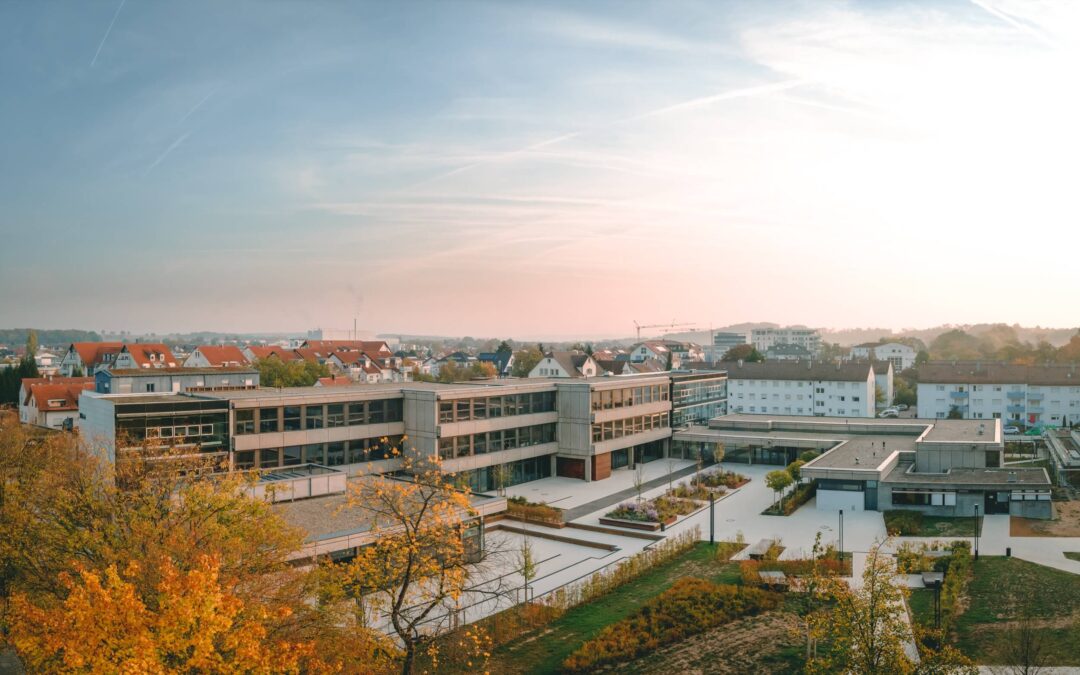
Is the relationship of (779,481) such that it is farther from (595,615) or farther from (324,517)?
(324,517)

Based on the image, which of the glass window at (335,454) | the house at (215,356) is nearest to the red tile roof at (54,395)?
the house at (215,356)

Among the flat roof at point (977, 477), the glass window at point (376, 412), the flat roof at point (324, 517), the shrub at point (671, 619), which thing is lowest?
the shrub at point (671, 619)

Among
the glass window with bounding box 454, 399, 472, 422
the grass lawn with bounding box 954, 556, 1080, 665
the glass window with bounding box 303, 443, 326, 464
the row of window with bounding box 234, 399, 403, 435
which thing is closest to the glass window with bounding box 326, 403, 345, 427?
the row of window with bounding box 234, 399, 403, 435

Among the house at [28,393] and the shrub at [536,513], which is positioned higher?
the house at [28,393]

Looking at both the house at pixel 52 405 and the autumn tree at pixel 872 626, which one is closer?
the autumn tree at pixel 872 626

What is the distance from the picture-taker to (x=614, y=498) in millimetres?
41000

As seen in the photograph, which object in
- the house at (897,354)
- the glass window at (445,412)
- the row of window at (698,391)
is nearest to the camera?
the glass window at (445,412)

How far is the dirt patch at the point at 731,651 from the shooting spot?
1955 centimetres

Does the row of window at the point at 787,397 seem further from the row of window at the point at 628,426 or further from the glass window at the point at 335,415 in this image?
the glass window at the point at 335,415

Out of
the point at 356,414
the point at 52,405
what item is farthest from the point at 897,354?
the point at 52,405

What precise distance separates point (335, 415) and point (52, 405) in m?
43.5

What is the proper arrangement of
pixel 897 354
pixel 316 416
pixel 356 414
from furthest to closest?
pixel 897 354 → pixel 356 414 → pixel 316 416

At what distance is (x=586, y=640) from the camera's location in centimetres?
2158

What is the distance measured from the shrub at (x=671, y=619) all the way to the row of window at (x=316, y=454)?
14835 millimetres
